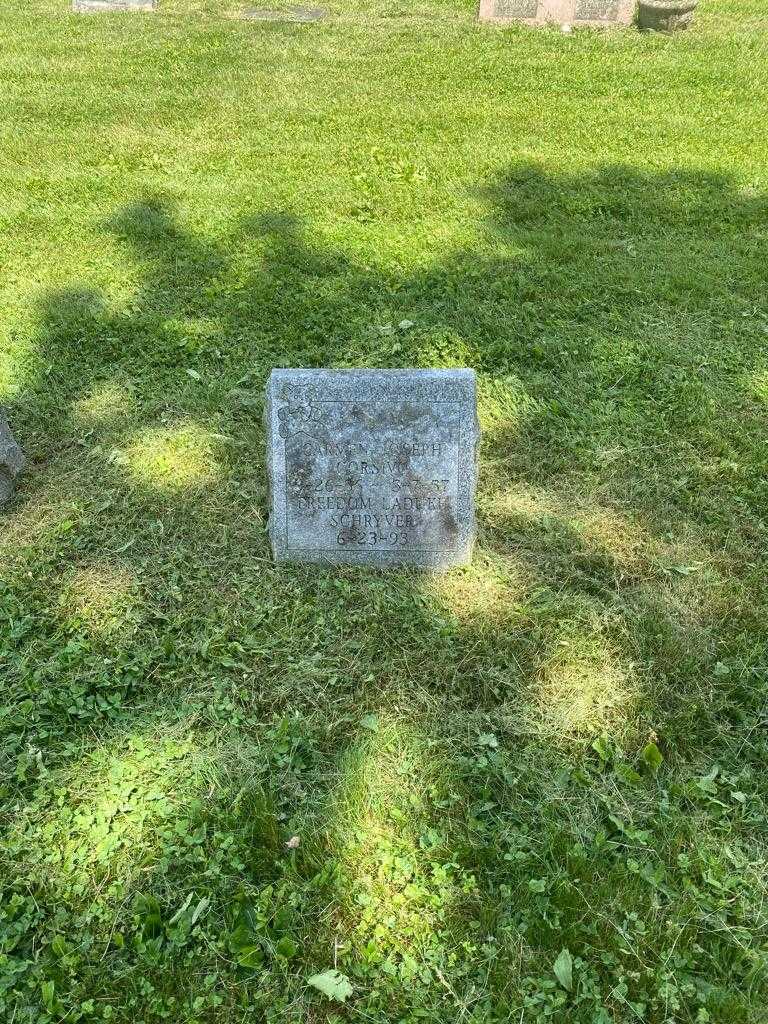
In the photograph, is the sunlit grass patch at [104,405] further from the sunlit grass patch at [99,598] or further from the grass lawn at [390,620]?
the sunlit grass patch at [99,598]

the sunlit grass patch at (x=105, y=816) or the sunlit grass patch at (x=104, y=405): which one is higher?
the sunlit grass patch at (x=104, y=405)

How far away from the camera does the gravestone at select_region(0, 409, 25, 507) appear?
366cm

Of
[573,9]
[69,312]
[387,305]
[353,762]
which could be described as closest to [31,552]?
[353,762]

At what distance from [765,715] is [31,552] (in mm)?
2970

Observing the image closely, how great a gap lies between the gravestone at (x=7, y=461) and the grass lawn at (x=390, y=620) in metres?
0.11

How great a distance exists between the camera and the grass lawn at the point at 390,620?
2.22 metres

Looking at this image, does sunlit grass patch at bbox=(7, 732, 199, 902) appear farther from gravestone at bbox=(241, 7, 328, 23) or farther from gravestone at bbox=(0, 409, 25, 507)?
gravestone at bbox=(241, 7, 328, 23)

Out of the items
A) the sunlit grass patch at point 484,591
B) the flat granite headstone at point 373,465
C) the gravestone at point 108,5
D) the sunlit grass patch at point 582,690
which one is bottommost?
the sunlit grass patch at point 582,690

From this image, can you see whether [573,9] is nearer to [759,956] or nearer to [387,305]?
[387,305]

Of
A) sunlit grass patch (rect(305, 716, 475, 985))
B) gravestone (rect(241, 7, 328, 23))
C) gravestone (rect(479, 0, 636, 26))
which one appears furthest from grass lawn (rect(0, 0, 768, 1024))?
gravestone (rect(241, 7, 328, 23))

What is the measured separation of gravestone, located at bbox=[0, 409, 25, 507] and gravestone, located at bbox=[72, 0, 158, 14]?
31.0ft

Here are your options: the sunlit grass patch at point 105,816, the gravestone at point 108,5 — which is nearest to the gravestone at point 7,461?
the sunlit grass patch at point 105,816

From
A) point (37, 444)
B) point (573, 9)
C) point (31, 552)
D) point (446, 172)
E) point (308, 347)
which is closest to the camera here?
point (31, 552)

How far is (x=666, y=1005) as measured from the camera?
210 centimetres
